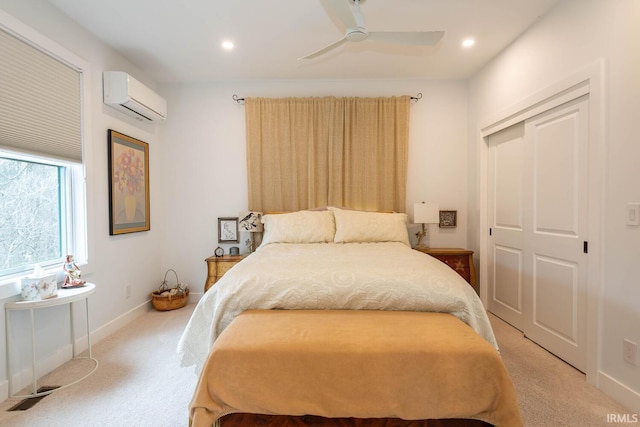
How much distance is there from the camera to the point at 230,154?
145 inches

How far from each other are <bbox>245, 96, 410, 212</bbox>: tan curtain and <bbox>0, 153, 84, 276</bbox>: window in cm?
172

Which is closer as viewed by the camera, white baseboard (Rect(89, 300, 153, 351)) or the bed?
the bed

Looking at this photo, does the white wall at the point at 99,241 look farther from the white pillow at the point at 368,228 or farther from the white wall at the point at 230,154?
the white pillow at the point at 368,228

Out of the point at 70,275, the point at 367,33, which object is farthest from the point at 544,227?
the point at 70,275

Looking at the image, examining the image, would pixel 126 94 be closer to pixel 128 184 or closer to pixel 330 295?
pixel 128 184

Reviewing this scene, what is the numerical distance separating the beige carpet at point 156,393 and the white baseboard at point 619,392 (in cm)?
4

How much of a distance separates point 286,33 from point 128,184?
7.00ft

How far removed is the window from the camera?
1977 millimetres

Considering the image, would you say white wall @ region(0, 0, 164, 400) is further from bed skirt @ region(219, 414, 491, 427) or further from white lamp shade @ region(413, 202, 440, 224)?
white lamp shade @ region(413, 202, 440, 224)

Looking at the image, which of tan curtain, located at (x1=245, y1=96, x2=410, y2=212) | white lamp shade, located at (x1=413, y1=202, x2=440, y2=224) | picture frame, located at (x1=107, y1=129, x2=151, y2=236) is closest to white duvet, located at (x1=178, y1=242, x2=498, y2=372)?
white lamp shade, located at (x1=413, y1=202, x2=440, y2=224)

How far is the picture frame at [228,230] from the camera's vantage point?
363 cm

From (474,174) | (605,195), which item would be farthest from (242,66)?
(605,195)

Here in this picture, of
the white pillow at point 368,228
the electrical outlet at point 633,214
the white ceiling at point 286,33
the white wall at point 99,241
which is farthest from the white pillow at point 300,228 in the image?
the electrical outlet at point 633,214

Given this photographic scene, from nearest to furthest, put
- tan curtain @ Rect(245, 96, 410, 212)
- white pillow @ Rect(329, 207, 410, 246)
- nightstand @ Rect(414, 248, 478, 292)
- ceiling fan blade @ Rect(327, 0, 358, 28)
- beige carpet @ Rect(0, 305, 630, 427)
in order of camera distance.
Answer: beige carpet @ Rect(0, 305, 630, 427) < ceiling fan blade @ Rect(327, 0, 358, 28) < white pillow @ Rect(329, 207, 410, 246) < nightstand @ Rect(414, 248, 478, 292) < tan curtain @ Rect(245, 96, 410, 212)
